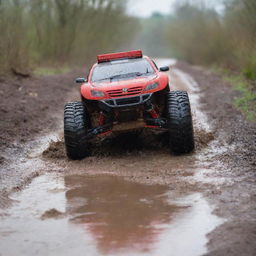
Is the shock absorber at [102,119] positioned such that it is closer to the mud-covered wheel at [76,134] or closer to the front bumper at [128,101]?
the mud-covered wheel at [76,134]

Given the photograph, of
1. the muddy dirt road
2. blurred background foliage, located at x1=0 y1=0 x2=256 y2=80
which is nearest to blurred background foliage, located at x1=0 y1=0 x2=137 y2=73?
blurred background foliage, located at x1=0 y1=0 x2=256 y2=80

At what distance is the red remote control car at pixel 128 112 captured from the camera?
9383 mm

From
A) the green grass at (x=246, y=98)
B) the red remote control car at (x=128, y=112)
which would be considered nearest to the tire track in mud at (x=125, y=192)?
the red remote control car at (x=128, y=112)

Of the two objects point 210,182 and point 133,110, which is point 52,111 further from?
point 210,182

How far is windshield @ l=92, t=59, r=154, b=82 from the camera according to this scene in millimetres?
10383

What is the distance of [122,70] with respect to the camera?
34.8ft

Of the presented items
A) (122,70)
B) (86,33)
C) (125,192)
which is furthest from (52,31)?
(125,192)

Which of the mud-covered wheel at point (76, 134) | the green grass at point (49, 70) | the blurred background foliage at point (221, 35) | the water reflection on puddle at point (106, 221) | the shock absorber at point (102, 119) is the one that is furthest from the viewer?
the green grass at point (49, 70)

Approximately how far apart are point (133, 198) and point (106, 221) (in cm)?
96

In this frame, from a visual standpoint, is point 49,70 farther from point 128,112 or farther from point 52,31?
point 128,112

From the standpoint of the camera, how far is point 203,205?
6.73m

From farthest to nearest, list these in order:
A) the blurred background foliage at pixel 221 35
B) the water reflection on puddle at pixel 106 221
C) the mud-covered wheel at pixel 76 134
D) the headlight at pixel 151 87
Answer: the blurred background foliage at pixel 221 35 → the mud-covered wheel at pixel 76 134 → the headlight at pixel 151 87 → the water reflection on puddle at pixel 106 221

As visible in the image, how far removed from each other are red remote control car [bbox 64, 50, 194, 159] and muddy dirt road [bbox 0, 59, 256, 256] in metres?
0.36

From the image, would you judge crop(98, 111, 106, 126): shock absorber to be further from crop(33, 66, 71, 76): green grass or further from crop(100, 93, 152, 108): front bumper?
crop(33, 66, 71, 76): green grass
